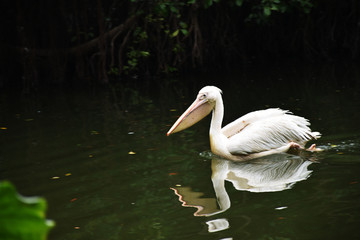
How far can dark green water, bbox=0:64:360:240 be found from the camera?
359 centimetres

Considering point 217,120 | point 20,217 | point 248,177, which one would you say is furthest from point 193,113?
point 20,217

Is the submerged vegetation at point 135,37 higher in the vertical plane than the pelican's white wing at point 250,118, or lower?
higher

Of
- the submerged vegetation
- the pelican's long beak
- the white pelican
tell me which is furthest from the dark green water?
the submerged vegetation

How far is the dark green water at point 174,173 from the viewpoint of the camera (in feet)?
11.8

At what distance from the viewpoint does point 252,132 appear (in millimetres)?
5391

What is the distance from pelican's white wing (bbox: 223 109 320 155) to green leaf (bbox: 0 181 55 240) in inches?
185

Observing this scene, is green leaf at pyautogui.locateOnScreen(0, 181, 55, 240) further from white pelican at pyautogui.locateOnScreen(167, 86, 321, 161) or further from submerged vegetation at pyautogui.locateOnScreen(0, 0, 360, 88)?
submerged vegetation at pyautogui.locateOnScreen(0, 0, 360, 88)

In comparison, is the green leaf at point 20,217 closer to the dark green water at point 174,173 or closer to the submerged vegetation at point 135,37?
the dark green water at point 174,173

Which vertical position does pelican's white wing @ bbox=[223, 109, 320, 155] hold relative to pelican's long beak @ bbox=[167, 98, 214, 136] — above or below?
below

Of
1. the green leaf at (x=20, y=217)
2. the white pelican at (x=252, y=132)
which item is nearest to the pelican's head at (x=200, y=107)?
the white pelican at (x=252, y=132)

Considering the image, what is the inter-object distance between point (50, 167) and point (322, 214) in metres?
2.93

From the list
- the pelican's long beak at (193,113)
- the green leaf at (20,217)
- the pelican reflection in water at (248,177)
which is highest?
the green leaf at (20,217)

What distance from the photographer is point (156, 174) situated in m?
4.96

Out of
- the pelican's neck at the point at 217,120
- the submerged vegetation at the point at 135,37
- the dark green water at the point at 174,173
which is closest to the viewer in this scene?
the dark green water at the point at 174,173
